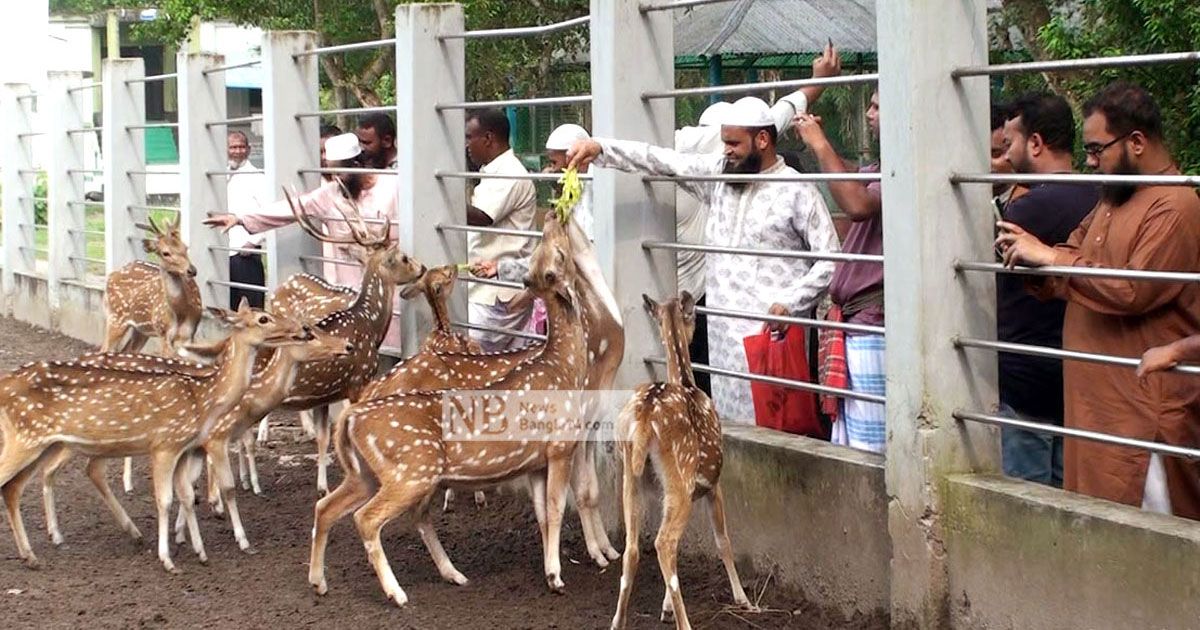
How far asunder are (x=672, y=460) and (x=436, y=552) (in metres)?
1.50

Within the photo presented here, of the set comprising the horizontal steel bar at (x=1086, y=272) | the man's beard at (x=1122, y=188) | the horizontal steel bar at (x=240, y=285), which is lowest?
the horizontal steel bar at (x=1086, y=272)

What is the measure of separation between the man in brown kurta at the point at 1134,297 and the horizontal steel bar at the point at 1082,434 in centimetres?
10

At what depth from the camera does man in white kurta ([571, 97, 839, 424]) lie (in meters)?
6.72

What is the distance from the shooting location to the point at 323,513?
669 centimetres

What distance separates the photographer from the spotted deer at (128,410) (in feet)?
23.8

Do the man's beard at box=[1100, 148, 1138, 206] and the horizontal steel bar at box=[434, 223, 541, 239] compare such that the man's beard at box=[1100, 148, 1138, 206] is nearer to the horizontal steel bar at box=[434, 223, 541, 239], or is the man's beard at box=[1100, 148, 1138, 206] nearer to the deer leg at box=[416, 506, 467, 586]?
the horizontal steel bar at box=[434, 223, 541, 239]

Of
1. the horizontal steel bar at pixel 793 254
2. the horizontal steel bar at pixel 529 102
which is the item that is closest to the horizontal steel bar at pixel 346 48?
the horizontal steel bar at pixel 529 102

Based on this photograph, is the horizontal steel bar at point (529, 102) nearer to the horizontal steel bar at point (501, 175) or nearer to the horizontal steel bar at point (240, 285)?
the horizontal steel bar at point (501, 175)

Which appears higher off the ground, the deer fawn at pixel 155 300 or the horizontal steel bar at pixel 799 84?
the horizontal steel bar at pixel 799 84

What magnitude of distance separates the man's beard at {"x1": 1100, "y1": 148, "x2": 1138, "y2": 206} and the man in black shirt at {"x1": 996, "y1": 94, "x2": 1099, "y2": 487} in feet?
2.13

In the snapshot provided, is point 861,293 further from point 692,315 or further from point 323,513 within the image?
point 323,513

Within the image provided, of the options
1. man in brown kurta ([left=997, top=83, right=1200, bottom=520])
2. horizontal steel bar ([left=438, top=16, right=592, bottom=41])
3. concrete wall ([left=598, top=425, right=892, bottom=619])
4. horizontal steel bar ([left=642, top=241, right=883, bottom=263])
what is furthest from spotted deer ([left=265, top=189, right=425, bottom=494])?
man in brown kurta ([left=997, top=83, right=1200, bottom=520])

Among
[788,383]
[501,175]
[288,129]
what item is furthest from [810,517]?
[288,129]

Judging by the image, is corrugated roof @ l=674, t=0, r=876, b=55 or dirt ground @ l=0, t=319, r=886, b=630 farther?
corrugated roof @ l=674, t=0, r=876, b=55
